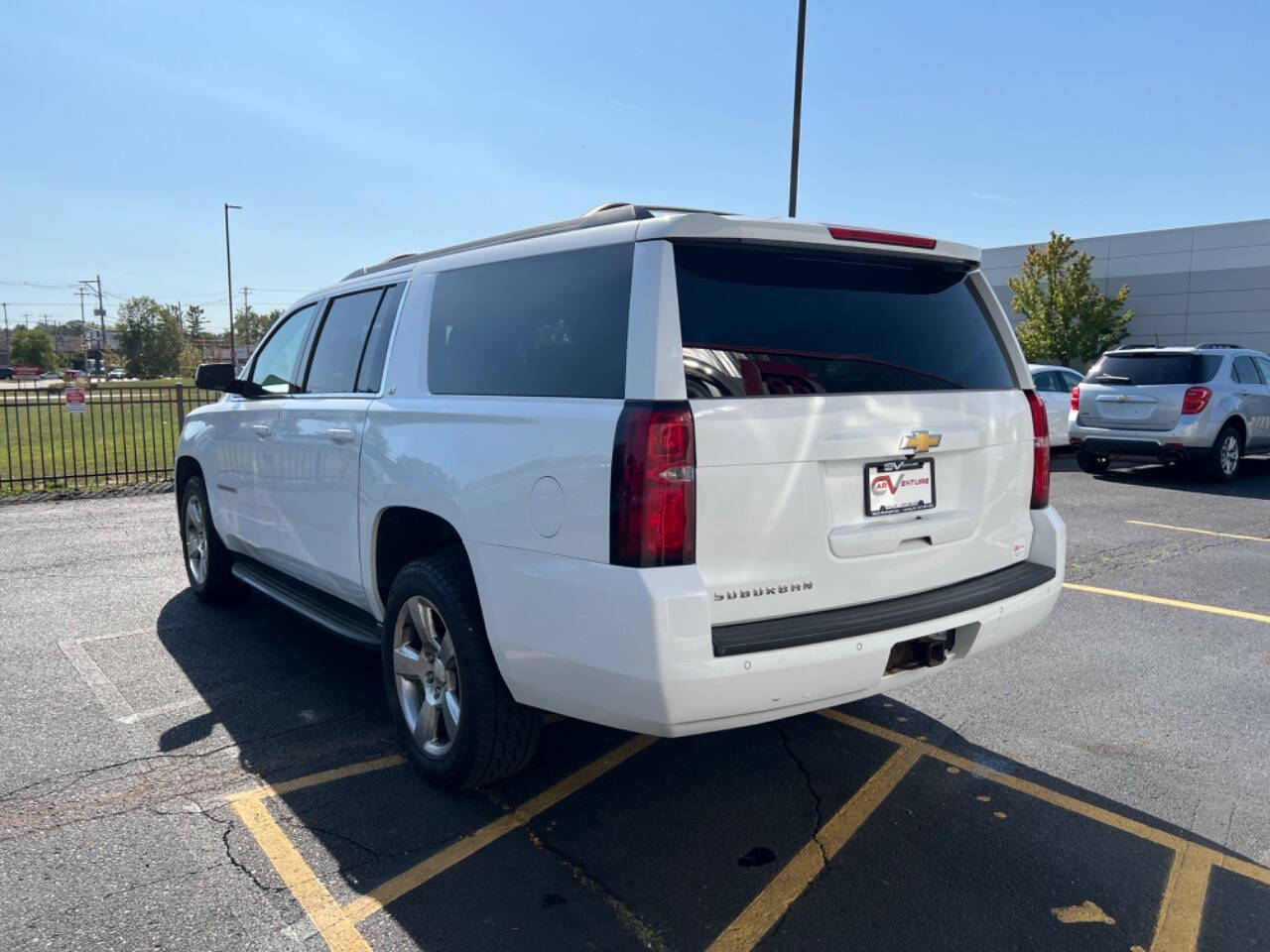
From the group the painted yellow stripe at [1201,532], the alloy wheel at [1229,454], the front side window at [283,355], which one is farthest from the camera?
the alloy wheel at [1229,454]

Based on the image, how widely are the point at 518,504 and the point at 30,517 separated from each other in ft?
29.0

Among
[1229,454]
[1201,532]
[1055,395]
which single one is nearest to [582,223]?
[1201,532]

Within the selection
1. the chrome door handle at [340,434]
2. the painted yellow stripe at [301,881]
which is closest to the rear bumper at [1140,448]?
the chrome door handle at [340,434]

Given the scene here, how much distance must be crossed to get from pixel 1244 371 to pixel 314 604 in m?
12.9

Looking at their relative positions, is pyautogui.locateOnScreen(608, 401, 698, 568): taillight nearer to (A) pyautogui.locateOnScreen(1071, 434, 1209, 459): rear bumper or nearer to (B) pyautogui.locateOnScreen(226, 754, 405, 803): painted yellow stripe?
(B) pyautogui.locateOnScreen(226, 754, 405, 803): painted yellow stripe

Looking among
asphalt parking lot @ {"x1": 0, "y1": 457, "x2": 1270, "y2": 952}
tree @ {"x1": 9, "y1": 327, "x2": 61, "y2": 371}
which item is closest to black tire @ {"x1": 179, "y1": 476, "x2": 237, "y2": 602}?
asphalt parking lot @ {"x1": 0, "y1": 457, "x2": 1270, "y2": 952}

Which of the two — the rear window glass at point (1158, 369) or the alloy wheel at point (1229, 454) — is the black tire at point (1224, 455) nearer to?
the alloy wheel at point (1229, 454)

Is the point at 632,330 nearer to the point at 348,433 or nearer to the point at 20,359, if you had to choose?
the point at 348,433

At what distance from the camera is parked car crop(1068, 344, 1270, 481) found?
467 inches

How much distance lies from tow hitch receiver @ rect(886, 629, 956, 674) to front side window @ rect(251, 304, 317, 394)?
10.8 feet

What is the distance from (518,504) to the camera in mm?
2969

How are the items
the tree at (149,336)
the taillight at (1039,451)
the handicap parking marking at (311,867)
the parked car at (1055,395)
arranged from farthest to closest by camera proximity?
the tree at (149,336)
the parked car at (1055,395)
the taillight at (1039,451)
the handicap parking marking at (311,867)

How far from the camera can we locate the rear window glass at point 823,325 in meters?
2.84

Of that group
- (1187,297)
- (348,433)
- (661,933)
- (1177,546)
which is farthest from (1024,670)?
(1187,297)
